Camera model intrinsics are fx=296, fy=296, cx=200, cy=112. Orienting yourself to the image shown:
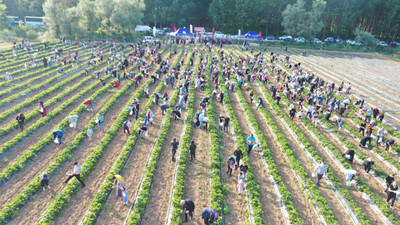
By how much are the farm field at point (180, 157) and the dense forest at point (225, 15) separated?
29.9m

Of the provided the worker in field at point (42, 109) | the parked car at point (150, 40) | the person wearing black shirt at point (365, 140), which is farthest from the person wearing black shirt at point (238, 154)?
the parked car at point (150, 40)

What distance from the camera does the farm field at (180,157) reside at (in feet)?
42.7

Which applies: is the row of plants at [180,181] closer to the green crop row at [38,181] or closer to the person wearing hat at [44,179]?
the green crop row at [38,181]

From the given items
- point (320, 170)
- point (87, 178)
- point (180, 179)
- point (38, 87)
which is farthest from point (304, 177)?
point (38, 87)

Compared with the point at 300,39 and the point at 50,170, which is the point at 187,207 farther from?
the point at 300,39

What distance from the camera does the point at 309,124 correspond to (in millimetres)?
22891

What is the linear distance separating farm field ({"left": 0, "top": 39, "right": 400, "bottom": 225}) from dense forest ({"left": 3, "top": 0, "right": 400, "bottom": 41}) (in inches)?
1176

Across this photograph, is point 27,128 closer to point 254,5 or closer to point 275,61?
point 275,61

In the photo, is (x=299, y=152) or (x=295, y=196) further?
(x=299, y=152)

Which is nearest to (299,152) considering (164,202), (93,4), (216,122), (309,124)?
(309,124)

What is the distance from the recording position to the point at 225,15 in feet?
264

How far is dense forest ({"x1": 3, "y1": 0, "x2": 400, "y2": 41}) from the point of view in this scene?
5859 cm

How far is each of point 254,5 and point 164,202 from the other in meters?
73.5

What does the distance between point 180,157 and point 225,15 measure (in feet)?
231
